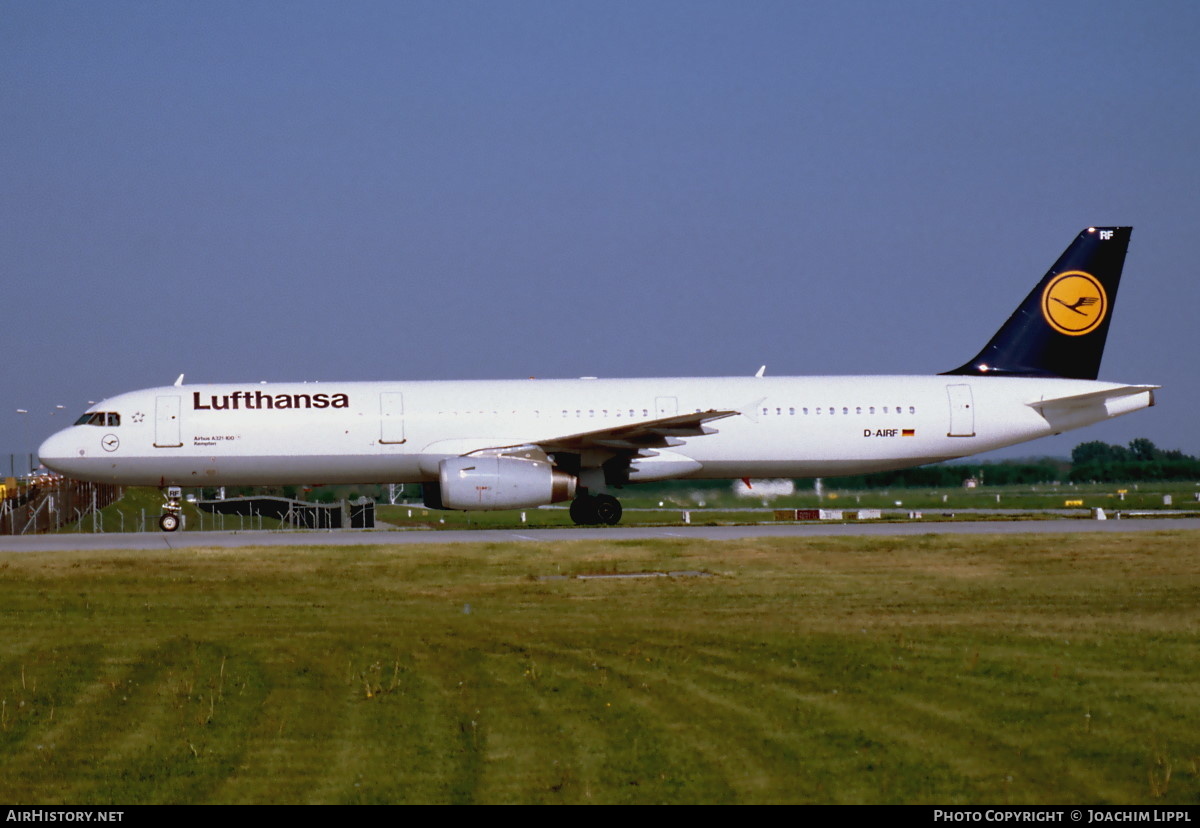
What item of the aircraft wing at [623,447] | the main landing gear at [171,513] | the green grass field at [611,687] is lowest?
the green grass field at [611,687]

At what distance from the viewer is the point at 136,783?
825 cm

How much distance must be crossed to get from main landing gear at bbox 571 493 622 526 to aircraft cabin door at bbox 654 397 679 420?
Result: 244 centimetres

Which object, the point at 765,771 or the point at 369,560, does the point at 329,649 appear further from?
the point at 369,560

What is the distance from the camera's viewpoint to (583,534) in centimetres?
2784

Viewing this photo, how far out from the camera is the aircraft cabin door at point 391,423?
3156 cm

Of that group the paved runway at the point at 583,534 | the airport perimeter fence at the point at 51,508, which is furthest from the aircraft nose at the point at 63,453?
the airport perimeter fence at the point at 51,508

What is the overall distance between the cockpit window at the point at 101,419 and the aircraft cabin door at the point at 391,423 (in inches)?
254

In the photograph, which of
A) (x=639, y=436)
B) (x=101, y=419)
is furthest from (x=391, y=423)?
(x=101, y=419)

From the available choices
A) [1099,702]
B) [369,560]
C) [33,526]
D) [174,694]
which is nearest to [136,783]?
[174,694]

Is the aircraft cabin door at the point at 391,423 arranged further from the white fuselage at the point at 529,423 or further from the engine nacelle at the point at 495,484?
the engine nacelle at the point at 495,484

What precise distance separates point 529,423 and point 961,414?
11255 millimetres

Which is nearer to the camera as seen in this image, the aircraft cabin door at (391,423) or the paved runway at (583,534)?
the paved runway at (583,534)

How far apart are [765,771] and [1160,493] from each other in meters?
50.4

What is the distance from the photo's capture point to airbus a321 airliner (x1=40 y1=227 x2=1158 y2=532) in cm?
3127
